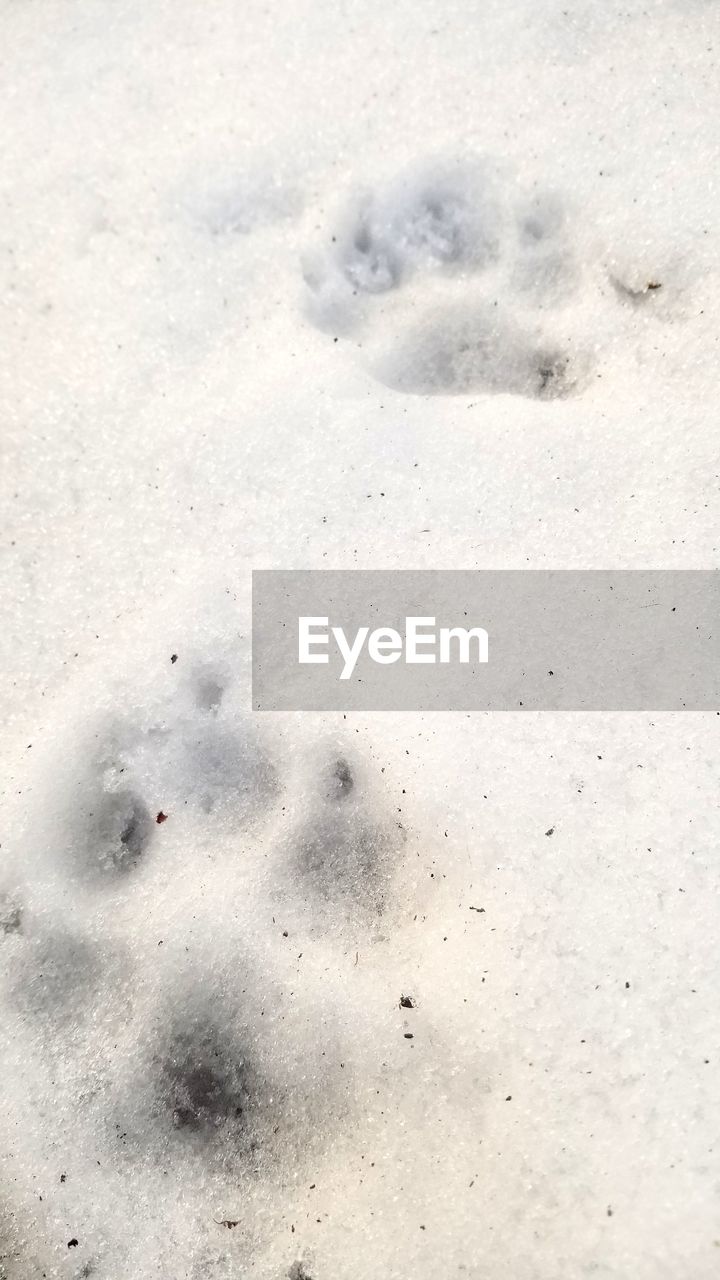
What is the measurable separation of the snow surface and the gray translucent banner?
6 cm

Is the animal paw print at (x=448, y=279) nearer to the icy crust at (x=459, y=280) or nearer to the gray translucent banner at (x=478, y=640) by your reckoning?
the icy crust at (x=459, y=280)

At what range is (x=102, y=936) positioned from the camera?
7.05 feet

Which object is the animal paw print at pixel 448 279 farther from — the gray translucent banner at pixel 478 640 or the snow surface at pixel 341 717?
the gray translucent banner at pixel 478 640

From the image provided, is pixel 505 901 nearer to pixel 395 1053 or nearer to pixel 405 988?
pixel 405 988

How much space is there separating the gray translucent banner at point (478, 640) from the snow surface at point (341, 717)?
0.06 meters

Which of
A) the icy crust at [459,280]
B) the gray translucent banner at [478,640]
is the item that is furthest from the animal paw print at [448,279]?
the gray translucent banner at [478,640]

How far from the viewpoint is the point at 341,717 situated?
2172 mm

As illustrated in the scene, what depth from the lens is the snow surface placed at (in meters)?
2.14

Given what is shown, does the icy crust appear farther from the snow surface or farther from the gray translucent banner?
the gray translucent banner

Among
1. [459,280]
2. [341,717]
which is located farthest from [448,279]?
[341,717]

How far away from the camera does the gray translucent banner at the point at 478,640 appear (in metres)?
2.17

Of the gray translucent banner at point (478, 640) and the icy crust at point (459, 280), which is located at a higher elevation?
the icy crust at point (459, 280)

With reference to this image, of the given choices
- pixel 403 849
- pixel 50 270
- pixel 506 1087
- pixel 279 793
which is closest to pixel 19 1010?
pixel 279 793

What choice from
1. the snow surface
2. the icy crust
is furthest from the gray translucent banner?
the icy crust
